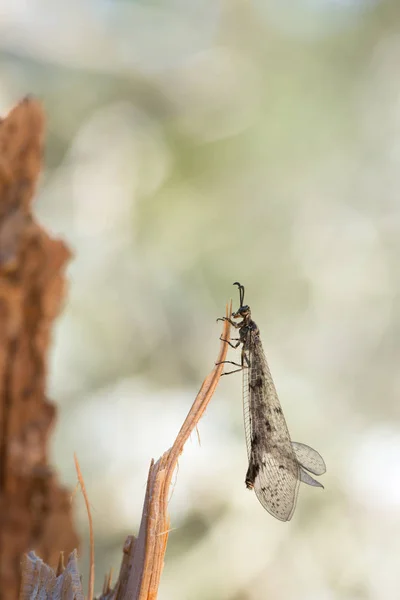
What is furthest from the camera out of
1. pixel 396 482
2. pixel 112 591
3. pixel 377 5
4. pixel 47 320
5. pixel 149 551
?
pixel 377 5

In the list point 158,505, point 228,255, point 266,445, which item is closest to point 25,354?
point 266,445

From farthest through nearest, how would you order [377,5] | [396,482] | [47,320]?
[377,5] → [396,482] → [47,320]

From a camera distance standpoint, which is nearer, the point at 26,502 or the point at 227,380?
the point at 26,502

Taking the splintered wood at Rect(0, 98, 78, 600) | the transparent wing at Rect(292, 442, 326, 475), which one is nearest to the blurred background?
the splintered wood at Rect(0, 98, 78, 600)

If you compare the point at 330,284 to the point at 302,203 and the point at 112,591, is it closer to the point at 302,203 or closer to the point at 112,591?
the point at 302,203

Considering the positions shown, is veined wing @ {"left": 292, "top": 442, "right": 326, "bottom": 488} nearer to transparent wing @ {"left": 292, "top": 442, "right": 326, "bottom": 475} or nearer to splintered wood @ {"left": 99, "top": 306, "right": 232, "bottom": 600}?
transparent wing @ {"left": 292, "top": 442, "right": 326, "bottom": 475}

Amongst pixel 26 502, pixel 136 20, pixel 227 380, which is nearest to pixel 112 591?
pixel 26 502

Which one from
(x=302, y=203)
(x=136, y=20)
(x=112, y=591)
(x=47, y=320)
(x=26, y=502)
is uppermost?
(x=136, y=20)

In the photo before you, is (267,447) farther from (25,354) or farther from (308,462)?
(25,354)
